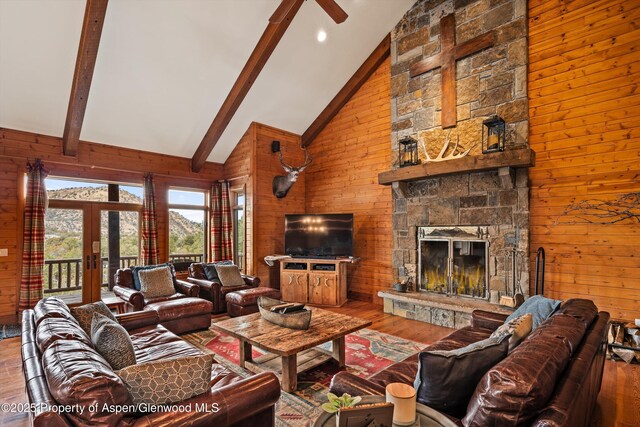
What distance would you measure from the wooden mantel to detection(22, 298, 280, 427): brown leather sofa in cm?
369

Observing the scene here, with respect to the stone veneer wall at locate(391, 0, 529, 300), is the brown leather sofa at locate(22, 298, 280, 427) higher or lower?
lower

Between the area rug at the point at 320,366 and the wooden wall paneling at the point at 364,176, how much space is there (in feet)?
5.91

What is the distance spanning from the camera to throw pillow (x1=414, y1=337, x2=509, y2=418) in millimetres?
1488

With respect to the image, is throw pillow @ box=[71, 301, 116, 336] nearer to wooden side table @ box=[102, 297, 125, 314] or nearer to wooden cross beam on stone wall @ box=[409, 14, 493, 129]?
wooden side table @ box=[102, 297, 125, 314]

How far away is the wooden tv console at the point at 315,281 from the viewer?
5.67 m

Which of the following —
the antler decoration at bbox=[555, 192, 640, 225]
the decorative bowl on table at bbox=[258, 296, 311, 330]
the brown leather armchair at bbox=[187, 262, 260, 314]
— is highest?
the antler decoration at bbox=[555, 192, 640, 225]

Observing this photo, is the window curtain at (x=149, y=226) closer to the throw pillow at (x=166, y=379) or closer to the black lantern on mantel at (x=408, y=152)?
the black lantern on mantel at (x=408, y=152)

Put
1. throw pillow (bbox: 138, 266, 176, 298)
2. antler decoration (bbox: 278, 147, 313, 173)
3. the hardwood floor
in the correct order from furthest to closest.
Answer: antler decoration (bbox: 278, 147, 313, 173) → throw pillow (bbox: 138, 266, 176, 298) → the hardwood floor

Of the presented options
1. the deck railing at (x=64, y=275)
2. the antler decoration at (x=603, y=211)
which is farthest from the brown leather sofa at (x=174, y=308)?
the antler decoration at (x=603, y=211)

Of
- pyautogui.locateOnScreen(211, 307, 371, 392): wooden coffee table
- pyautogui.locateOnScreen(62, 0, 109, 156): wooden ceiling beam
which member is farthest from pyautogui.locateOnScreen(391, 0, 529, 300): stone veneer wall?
pyautogui.locateOnScreen(62, 0, 109, 156): wooden ceiling beam

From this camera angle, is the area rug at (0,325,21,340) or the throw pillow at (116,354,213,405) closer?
the throw pillow at (116,354,213,405)

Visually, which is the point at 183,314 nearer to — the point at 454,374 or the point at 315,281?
the point at 315,281

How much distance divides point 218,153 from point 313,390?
5.42 meters

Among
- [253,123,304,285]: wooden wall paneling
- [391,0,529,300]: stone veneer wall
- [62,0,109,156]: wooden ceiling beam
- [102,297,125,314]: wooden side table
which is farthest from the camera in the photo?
[253,123,304,285]: wooden wall paneling
